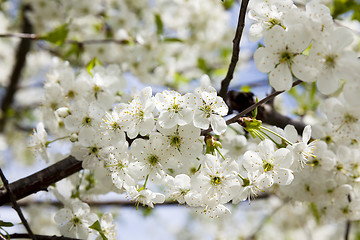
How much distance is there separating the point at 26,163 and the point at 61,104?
4.44 metres

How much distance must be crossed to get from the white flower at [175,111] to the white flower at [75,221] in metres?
0.62

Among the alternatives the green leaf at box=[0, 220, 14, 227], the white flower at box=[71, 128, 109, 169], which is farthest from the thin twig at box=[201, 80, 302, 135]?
the green leaf at box=[0, 220, 14, 227]

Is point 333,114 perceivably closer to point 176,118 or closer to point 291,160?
point 291,160

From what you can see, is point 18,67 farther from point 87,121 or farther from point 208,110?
point 208,110

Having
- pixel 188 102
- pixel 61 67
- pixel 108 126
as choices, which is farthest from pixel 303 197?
pixel 61 67

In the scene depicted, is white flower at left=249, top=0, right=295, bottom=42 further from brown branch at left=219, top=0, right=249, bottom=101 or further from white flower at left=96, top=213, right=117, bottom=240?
white flower at left=96, top=213, right=117, bottom=240

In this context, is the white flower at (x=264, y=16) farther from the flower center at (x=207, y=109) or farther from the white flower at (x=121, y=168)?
the white flower at (x=121, y=168)

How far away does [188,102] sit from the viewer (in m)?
1.28

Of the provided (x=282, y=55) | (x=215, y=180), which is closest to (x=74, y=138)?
(x=215, y=180)

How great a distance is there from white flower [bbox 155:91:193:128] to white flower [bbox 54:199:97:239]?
0.62 m

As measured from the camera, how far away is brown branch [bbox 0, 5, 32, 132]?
13.2 ft

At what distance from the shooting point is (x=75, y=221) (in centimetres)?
162

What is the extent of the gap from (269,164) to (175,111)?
413 millimetres

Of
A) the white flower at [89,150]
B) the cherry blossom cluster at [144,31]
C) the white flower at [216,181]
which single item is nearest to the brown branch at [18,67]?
the cherry blossom cluster at [144,31]
